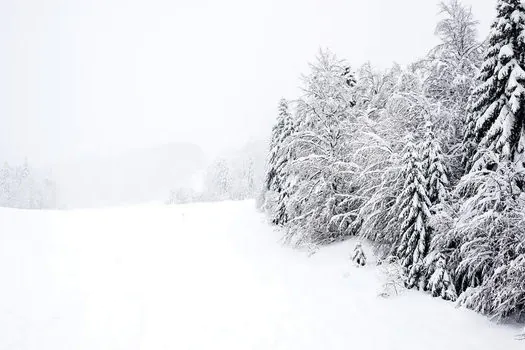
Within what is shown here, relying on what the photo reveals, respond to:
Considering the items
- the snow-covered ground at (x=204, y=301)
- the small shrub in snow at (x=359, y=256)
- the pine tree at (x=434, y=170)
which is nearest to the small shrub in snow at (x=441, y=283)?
the snow-covered ground at (x=204, y=301)

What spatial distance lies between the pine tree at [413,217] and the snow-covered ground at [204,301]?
1054 mm

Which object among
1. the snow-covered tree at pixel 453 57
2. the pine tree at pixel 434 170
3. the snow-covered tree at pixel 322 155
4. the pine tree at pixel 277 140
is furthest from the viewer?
the pine tree at pixel 277 140

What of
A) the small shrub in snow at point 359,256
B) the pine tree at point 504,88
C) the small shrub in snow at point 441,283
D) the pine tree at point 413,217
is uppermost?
the pine tree at point 504,88

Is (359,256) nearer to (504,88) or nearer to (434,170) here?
(434,170)

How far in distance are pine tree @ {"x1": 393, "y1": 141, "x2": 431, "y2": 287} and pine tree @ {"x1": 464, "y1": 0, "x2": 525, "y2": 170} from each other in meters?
1.82

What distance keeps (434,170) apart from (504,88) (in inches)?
122

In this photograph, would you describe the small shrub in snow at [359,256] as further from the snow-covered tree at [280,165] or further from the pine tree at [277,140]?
the pine tree at [277,140]

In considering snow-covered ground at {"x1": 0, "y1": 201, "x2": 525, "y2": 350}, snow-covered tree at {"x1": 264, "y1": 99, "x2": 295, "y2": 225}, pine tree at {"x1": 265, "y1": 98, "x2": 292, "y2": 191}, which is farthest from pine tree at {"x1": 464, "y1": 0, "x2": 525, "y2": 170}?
pine tree at {"x1": 265, "y1": 98, "x2": 292, "y2": 191}

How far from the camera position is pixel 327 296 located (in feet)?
38.6

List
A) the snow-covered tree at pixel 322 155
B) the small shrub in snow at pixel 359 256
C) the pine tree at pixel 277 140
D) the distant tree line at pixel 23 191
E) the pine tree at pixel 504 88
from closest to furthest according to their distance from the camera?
the pine tree at pixel 504 88 → the small shrub in snow at pixel 359 256 → the snow-covered tree at pixel 322 155 → the pine tree at pixel 277 140 → the distant tree line at pixel 23 191

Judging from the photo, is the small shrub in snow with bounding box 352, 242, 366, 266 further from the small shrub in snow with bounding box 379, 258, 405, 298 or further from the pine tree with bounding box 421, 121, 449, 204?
the pine tree with bounding box 421, 121, 449, 204

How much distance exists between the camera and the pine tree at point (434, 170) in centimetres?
1135

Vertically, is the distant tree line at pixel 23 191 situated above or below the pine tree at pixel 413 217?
below

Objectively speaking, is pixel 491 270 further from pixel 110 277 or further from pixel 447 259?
pixel 110 277
